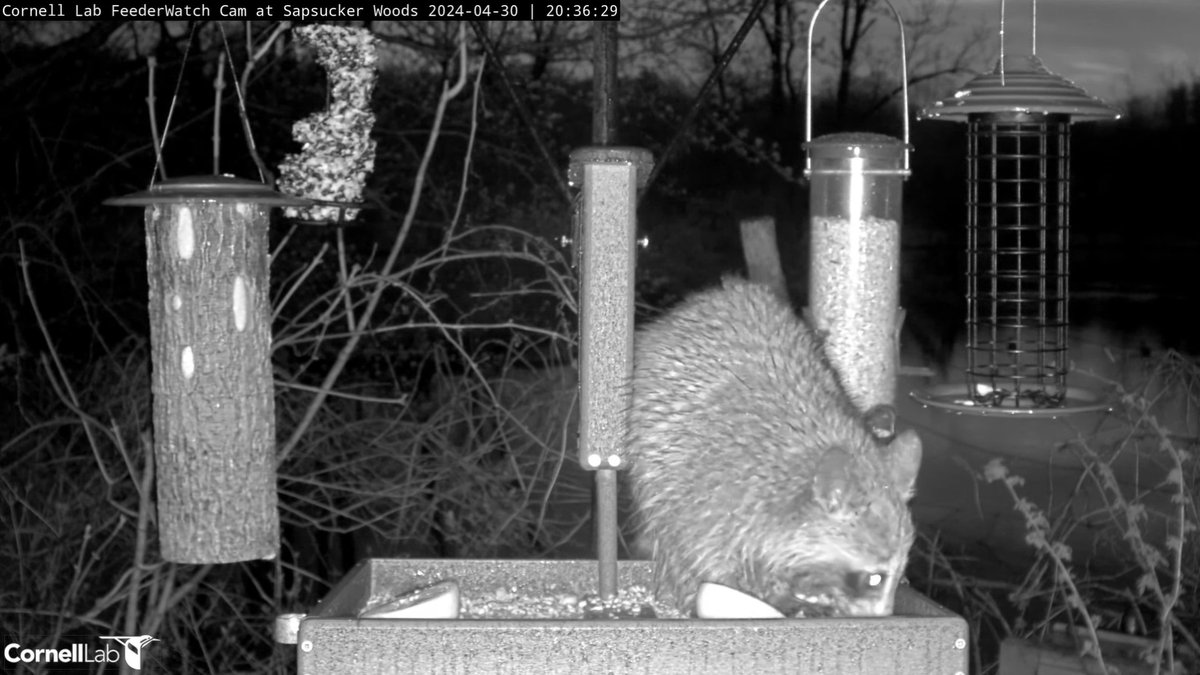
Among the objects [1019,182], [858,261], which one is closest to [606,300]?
[858,261]

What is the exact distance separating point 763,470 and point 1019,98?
1101 millimetres

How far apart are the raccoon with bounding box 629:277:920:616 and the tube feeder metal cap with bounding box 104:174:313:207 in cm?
69

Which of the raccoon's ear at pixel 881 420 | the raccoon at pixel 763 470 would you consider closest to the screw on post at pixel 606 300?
the raccoon at pixel 763 470

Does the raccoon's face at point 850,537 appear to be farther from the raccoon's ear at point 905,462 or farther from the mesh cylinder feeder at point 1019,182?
the mesh cylinder feeder at point 1019,182

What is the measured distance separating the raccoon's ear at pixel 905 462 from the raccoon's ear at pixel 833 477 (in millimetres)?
96

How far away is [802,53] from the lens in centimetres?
590

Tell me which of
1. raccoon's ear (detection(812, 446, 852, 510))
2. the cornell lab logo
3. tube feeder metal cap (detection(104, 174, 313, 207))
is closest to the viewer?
raccoon's ear (detection(812, 446, 852, 510))

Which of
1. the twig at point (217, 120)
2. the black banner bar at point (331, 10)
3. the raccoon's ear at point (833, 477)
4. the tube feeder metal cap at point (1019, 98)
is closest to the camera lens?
the raccoon's ear at point (833, 477)

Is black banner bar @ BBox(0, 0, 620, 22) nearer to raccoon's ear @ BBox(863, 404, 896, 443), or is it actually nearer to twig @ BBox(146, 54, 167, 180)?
twig @ BBox(146, 54, 167, 180)

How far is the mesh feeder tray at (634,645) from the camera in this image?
176cm

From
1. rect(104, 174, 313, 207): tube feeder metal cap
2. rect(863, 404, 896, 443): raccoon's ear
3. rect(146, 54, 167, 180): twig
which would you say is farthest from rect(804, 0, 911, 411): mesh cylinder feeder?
rect(146, 54, 167, 180): twig

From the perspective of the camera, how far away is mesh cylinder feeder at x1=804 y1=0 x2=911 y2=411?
266 centimetres

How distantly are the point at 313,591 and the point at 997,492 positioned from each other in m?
3.75

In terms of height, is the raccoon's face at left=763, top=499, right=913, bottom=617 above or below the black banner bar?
below
